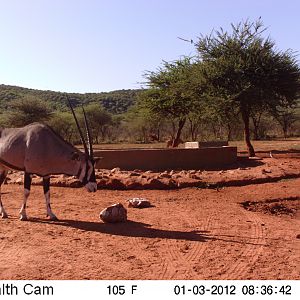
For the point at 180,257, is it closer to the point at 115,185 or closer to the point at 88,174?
the point at 88,174

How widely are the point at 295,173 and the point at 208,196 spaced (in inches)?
192

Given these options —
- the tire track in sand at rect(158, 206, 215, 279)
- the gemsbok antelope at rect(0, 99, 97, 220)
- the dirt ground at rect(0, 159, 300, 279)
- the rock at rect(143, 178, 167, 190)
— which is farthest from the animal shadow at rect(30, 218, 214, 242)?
the rock at rect(143, 178, 167, 190)

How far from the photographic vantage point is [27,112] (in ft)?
152

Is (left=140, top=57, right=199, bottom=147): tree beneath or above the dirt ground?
above

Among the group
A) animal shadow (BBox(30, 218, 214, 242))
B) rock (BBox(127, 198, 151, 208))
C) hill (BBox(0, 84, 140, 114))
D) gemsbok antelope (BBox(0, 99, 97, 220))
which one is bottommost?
animal shadow (BBox(30, 218, 214, 242))

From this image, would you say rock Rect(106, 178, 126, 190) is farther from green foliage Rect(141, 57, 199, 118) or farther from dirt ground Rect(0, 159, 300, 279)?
green foliage Rect(141, 57, 199, 118)

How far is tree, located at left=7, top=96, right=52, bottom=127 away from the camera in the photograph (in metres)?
45.3

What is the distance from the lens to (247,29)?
961 inches

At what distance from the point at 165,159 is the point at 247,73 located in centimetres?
773

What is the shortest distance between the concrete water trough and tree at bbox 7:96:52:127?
95.8 ft

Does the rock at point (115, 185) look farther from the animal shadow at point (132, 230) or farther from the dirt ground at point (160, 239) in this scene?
the animal shadow at point (132, 230)

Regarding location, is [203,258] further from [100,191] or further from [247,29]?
[247,29]

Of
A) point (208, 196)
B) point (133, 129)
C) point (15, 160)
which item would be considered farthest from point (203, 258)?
point (133, 129)

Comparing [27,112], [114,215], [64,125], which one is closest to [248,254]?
[114,215]
